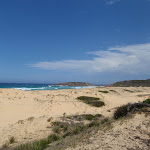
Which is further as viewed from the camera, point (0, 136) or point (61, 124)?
point (61, 124)

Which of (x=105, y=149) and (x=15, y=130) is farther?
(x=15, y=130)

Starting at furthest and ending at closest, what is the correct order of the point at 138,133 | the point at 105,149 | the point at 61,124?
the point at 61,124, the point at 138,133, the point at 105,149

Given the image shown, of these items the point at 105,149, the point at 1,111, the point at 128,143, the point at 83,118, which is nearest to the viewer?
the point at 105,149

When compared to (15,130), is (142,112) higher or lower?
higher

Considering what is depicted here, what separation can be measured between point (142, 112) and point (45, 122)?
6386 millimetres

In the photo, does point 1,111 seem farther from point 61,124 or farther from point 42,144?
point 42,144

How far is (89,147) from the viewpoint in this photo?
4422 mm

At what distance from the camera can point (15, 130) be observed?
8.74m

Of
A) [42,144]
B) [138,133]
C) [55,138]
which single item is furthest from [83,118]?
[138,133]

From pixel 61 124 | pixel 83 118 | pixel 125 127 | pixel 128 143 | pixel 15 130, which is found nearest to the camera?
pixel 128 143

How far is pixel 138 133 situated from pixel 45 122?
6.74 meters

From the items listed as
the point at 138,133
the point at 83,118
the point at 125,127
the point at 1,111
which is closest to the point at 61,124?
the point at 83,118

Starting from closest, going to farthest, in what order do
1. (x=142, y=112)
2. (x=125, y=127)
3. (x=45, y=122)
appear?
(x=125, y=127) < (x=142, y=112) < (x=45, y=122)

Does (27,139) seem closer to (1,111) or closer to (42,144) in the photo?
(42,144)
